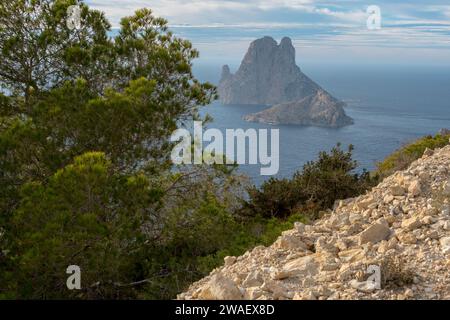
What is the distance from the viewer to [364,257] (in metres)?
5.31

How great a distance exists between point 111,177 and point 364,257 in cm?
466

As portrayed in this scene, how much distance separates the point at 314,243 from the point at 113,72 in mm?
6654

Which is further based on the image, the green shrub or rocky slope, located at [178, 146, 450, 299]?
the green shrub

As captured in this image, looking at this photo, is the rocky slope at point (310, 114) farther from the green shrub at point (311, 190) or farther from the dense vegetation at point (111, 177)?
the dense vegetation at point (111, 177)

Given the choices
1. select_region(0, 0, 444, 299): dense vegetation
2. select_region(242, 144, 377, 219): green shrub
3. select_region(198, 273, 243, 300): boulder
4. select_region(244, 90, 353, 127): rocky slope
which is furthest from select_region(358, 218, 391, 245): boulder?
select_region(244, 90, 353, 127): rocky slope

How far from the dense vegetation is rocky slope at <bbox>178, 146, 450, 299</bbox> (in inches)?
92.6

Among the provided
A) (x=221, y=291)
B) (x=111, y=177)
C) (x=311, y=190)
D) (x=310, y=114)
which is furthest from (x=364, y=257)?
(x=310, y=114)

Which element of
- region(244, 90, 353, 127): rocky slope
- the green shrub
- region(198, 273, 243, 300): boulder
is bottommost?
region(244, 90, 353, 127): rocky slope

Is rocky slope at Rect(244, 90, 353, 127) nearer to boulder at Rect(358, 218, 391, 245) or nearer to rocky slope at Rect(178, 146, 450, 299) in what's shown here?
rocky slope at Rect(178, 146, 450, 299)

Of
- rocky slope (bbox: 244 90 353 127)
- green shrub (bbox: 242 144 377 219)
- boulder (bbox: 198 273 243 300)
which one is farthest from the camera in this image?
rocky slope (bbox: 244 90 353 127)

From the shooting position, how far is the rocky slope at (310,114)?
12631 centimetres

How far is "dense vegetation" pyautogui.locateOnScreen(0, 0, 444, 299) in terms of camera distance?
7.70m

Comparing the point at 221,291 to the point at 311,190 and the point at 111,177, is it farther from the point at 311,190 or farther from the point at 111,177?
the point at 311,190

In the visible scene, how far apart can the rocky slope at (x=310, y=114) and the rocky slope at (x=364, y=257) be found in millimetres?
118546
